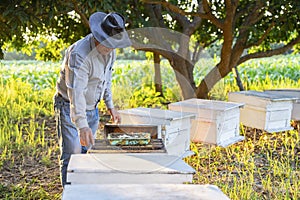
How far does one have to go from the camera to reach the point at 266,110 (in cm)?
385

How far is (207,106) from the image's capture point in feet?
11.2

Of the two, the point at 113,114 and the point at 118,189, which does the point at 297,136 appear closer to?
the point at 113,114

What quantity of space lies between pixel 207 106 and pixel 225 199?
6.84 feet

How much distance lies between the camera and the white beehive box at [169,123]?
9.86 feet

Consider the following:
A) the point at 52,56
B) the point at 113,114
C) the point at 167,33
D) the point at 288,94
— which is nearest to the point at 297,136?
the point at 288,94

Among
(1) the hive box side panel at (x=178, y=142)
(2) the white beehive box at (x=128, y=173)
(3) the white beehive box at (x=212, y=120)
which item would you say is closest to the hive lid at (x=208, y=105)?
(3) the white beehive box at (x=212, y=120)

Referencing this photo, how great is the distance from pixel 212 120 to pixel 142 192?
2010 mm

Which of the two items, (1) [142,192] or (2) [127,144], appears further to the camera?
(2) [127,144]

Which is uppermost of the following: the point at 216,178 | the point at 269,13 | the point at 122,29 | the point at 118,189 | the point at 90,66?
the point at 269,13

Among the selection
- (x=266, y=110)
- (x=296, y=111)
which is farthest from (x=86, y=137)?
(x=296, y=111)

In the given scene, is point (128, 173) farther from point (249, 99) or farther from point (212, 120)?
point (249, 99)

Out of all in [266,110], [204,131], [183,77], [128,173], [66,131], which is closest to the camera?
[128,173]

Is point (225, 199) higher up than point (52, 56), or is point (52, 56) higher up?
point (52, 56)

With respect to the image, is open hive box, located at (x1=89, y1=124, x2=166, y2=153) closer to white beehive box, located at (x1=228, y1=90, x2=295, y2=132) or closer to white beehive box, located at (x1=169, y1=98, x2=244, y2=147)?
white beehive box, located at (x1=169, y1=98, x2=244, y2=147)
